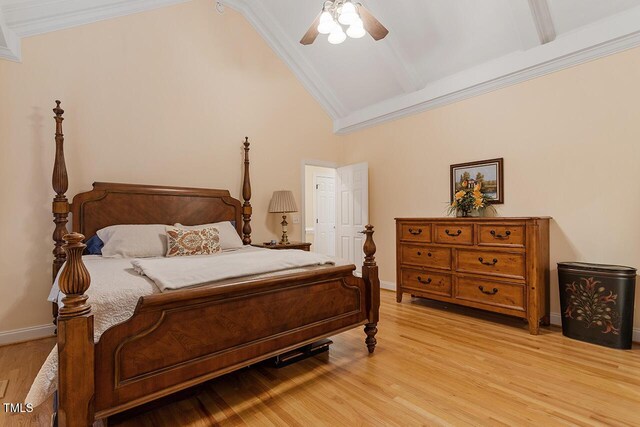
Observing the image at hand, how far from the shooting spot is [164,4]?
3.78m

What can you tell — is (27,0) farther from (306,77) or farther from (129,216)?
(306,77)

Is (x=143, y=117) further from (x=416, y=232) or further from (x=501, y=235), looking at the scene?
(x=501, y=235)

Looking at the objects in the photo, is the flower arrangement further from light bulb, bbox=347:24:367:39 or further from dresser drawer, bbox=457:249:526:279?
light bulb, bbox=347:24:367:39

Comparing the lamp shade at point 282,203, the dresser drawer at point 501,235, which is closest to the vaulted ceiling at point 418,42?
the dresser drawer at point 501,235

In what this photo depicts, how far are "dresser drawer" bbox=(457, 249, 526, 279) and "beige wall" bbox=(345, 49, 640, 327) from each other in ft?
1.57

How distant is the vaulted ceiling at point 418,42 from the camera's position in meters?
2.96

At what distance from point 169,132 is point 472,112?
3586 mm

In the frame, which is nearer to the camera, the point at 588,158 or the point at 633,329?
the point at 633,329

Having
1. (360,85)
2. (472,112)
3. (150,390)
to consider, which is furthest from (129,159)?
(472,112)

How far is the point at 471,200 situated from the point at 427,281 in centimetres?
106

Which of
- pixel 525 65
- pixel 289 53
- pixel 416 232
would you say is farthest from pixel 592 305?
pixel 289 53

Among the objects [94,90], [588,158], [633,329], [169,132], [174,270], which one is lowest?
[633,329]

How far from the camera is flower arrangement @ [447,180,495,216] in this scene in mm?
3672

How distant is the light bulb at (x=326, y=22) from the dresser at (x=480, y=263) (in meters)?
2.30
